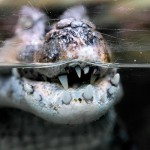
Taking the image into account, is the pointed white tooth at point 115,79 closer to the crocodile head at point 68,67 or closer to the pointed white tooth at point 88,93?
the crocodile head at point 68,67

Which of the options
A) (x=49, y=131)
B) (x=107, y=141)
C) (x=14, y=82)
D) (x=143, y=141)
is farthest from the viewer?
(x=143, y=141)

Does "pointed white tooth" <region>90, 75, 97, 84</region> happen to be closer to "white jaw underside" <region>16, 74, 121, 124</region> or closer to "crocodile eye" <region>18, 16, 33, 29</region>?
"white jaw underside" <region>16, 74, 121, 124</region>

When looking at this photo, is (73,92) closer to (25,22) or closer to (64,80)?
(64,80)

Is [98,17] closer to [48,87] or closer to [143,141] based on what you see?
[48,87]

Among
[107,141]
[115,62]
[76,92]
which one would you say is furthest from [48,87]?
[107,141]

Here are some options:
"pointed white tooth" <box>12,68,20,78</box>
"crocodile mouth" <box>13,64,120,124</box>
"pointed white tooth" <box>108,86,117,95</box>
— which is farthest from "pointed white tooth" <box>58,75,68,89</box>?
"pointed white tooth" <box>12,68,20,78</box>

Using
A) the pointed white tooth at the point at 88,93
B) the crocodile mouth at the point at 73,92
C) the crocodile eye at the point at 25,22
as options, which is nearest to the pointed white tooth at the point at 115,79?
the crocodile mouth at the point at 73,92

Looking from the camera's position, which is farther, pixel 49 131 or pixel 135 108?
pixel 135 108
